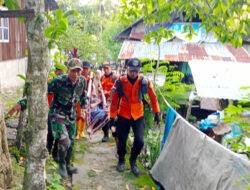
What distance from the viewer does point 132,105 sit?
694 cm

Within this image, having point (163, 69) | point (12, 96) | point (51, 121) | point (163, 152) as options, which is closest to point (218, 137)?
point (163, 69)

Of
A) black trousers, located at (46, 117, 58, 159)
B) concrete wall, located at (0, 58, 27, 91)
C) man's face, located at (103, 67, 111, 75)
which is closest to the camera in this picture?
black trousers, located at (46, 117, 58, 159)

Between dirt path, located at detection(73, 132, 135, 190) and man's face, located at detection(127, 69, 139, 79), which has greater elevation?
man's face, located at detection(127, 69, 139, 79)

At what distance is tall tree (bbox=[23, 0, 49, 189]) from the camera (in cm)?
405

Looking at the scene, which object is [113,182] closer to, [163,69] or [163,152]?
[163,152]

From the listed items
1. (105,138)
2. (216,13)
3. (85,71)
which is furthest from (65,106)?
(105,138)

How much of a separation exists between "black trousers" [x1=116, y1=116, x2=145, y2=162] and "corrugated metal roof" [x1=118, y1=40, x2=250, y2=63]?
10571mm

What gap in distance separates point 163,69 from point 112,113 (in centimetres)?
145

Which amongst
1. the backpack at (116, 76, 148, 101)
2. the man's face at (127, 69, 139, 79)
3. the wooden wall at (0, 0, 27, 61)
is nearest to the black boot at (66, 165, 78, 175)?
the backpack at (116, 76, 148, 101)

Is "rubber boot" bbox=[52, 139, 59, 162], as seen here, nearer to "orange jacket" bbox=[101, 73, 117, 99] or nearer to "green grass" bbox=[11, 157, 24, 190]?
"green grass" bbox=[11, 157, 24, 190]

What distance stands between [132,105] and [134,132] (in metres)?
0.49

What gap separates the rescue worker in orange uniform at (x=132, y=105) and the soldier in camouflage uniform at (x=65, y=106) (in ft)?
2.69

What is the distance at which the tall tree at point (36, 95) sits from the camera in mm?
4047

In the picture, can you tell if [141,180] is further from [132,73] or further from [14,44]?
[14,44]
